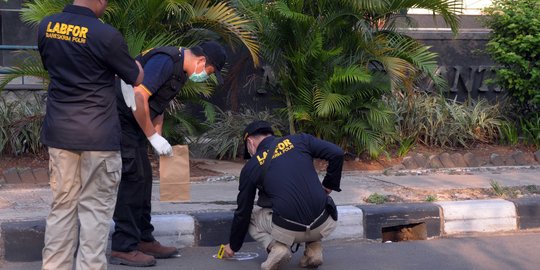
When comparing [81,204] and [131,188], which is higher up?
[81,204]

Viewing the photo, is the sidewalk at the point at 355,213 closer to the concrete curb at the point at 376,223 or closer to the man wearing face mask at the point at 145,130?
the concrete curb at the point at 376,223

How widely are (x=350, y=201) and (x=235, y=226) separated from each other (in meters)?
2.04

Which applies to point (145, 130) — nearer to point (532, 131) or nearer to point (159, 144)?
point (159, 144)

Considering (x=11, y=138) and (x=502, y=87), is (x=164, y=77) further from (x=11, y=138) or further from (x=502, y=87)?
(x=502, y=87)

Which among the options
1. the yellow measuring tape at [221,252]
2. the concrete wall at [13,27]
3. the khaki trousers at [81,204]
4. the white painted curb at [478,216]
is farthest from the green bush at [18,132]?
the white painted curb at [478,216]

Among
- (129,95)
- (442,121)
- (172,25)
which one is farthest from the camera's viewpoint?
(442,121)

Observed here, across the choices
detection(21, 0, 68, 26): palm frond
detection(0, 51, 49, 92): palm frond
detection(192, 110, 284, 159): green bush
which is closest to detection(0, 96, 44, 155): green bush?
detection(0, 51, 49, 92): palm frond

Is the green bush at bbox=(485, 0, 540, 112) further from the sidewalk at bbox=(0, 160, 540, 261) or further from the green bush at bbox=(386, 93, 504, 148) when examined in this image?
the sidewalk at bbox=(0, 160, 540, 261)

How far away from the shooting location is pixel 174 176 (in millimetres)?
5848

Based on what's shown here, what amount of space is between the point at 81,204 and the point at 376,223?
3015 millimetres

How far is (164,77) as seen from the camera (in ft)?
18.7

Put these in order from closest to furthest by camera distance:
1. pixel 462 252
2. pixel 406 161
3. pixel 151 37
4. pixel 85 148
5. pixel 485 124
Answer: pixel 85 148, pixel 462 252, pixel 151 37, pixel 406 161, pixel 485 124

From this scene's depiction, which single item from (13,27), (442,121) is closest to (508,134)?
(442,121)

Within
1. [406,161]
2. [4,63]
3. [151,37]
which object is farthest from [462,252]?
[4,63]
